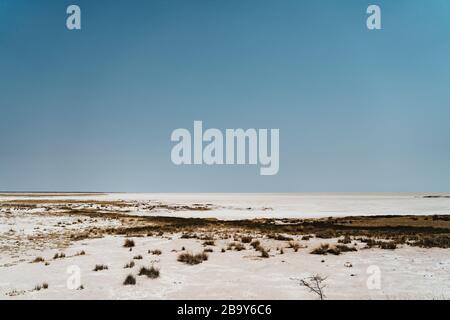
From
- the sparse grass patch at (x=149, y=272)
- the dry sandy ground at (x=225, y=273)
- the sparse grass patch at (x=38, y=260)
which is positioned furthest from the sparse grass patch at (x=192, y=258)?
the sparse grass patch at (x=38, y=260)

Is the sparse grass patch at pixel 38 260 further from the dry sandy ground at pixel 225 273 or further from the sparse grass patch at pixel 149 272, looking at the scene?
the sparse grass patch at pixel 149 272

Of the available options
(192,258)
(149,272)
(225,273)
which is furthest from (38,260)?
(225,273)

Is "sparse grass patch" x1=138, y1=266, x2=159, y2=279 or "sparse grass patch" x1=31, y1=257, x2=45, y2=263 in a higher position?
"sparse grass patch" x1=138, y1=266, x2=159, y2=279

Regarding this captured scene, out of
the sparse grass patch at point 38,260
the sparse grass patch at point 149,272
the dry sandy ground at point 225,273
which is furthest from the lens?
the sparse grass patch at point 38,260

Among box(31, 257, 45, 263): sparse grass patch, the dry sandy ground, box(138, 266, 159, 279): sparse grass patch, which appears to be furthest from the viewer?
box(31, 257, 45, 263): sparse grass patch

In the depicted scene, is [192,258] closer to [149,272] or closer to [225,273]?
[225,273]

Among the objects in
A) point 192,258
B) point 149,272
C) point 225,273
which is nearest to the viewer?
point 149,272

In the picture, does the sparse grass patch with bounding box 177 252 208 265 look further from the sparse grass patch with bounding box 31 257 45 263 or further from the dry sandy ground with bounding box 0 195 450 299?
the sparse grass patch with bounding box 31 257 45 263

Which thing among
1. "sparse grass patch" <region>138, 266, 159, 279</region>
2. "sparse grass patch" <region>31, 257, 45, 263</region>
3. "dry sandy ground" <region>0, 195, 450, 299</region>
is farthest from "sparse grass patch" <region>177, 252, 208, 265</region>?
"sparse grass patch" <region>31, 257, 45, 263</region>

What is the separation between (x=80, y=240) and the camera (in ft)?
68.3
